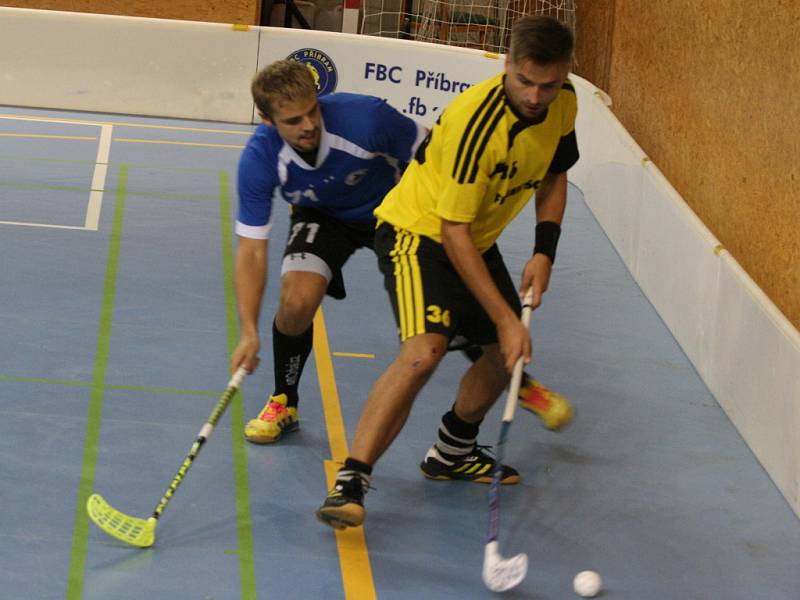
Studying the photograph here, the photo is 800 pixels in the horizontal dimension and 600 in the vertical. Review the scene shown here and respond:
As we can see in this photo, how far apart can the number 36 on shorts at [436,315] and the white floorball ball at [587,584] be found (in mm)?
1024

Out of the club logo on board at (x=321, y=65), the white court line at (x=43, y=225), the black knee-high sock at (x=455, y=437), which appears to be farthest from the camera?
the club logo on board at (x=321, y=65)

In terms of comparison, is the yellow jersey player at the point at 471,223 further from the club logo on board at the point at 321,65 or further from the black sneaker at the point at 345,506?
the club logo on board at the point at 321,65

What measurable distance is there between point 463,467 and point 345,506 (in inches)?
38.8

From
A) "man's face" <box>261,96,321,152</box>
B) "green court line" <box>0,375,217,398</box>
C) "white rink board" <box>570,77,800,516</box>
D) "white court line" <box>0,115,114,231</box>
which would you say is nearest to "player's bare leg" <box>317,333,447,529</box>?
"man's face" <box>261,96,321,152</box>

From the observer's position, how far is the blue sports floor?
4.56 m

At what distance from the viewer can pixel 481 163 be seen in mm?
4391

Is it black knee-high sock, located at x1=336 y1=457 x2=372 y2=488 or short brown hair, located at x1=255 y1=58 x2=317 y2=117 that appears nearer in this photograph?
black knee-high sock, located at x1=336 y1=457 x2=372 y2=488

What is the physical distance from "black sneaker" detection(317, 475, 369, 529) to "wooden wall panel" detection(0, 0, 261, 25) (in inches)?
377

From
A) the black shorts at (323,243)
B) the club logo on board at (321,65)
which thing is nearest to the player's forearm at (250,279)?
the black shorts at (323,243)

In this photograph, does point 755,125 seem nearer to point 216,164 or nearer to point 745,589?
point 745,589

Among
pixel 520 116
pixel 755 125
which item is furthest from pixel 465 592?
pixel 755 125

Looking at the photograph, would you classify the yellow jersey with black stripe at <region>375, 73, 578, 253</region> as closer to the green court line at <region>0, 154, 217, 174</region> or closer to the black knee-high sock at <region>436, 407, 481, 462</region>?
the black knee-high sock at <region>436, 407, 481, 462</region>

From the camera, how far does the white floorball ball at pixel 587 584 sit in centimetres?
448

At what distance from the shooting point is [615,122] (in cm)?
954
